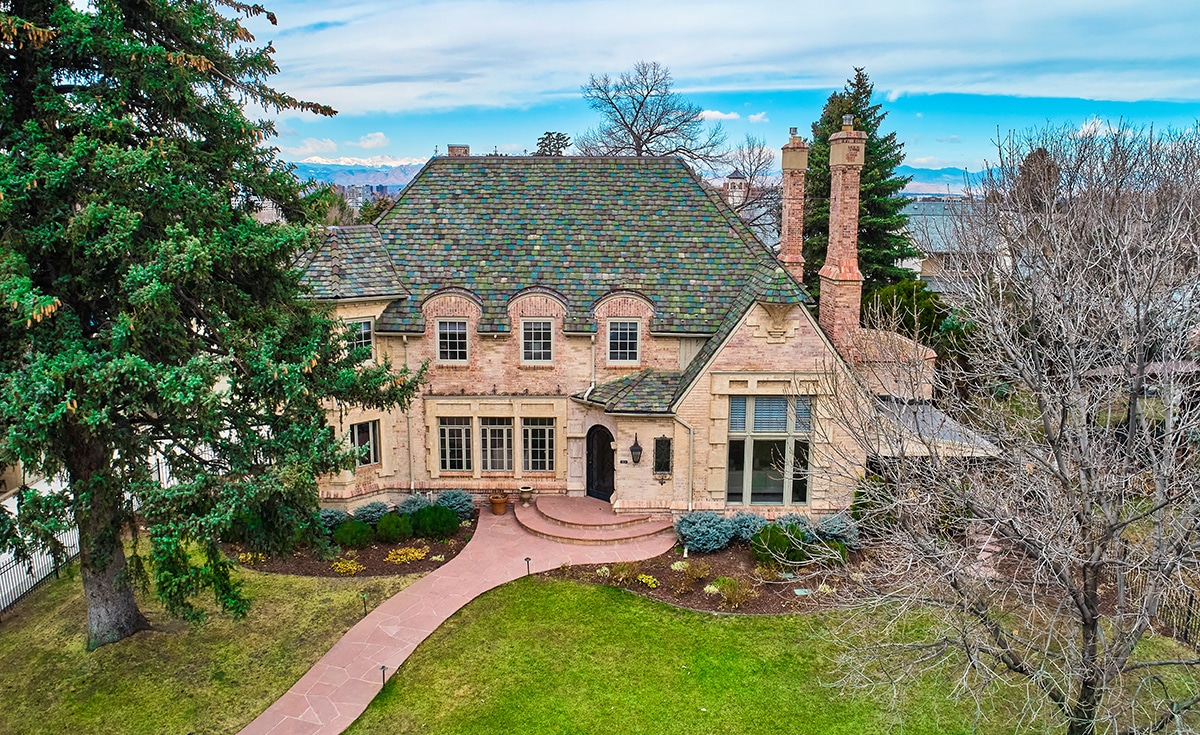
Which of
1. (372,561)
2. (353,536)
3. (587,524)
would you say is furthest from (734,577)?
(353,536)

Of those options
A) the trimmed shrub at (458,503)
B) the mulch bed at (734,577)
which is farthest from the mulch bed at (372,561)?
the mulch bed at (734,577)

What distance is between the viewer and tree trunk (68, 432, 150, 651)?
12997mm

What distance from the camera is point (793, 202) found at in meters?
24.2

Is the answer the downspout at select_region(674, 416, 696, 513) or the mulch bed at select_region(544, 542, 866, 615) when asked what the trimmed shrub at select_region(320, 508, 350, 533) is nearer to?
the mulch bed at select_region(544, 542, 866, 615)

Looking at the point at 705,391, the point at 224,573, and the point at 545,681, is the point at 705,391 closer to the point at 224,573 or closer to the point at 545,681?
the point at 545,681

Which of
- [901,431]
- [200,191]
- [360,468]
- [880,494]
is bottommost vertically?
[360,468]

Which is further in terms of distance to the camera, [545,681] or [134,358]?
[545,681]

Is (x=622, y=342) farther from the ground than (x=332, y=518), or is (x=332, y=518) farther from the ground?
(x=622, y=342)

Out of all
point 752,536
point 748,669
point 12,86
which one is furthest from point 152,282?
point 752,536

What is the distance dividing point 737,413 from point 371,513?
11255 millimetres

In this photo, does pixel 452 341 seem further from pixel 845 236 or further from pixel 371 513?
pixel 845 236

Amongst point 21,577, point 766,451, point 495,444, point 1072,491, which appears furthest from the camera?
point 495,444

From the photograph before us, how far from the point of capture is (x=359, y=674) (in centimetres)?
1557

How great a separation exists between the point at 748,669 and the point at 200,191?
13962mm
